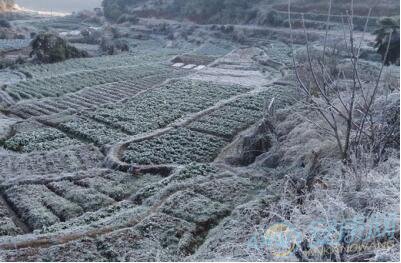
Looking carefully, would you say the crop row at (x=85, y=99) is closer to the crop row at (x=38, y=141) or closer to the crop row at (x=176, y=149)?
the crop row at (x=38, y=141)

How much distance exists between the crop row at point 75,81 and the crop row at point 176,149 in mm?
13377

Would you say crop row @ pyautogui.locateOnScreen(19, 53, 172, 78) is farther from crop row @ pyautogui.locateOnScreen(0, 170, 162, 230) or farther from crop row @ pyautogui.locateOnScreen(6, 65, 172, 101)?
crop row @ pyautogui.locateOnScreen(0, 170, 162, 230)

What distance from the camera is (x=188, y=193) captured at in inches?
611

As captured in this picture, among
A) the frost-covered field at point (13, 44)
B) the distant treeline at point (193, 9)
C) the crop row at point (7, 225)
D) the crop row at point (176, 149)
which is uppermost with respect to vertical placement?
the distant treeline at point (193, 9)

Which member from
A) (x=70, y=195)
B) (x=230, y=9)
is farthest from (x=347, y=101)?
(x=230, y=9)

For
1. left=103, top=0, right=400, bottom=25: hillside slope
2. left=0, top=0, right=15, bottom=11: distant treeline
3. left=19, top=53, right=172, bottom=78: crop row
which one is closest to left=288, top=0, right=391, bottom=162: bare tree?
left=19, top=53, right=172, bottom=78: crop row

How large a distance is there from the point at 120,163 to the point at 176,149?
324cm

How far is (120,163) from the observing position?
1955 cm

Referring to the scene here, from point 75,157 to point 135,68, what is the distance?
23658 millimetres

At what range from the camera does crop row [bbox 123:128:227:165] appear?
2039 centimetres

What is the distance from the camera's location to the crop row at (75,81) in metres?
33.0

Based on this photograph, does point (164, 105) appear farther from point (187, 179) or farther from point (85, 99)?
point (187, 179)

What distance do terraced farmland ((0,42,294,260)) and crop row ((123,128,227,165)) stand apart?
0.05 meters

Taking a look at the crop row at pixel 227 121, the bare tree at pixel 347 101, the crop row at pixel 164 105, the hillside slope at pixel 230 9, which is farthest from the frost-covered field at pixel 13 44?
the bare tree at pixel 347 101
